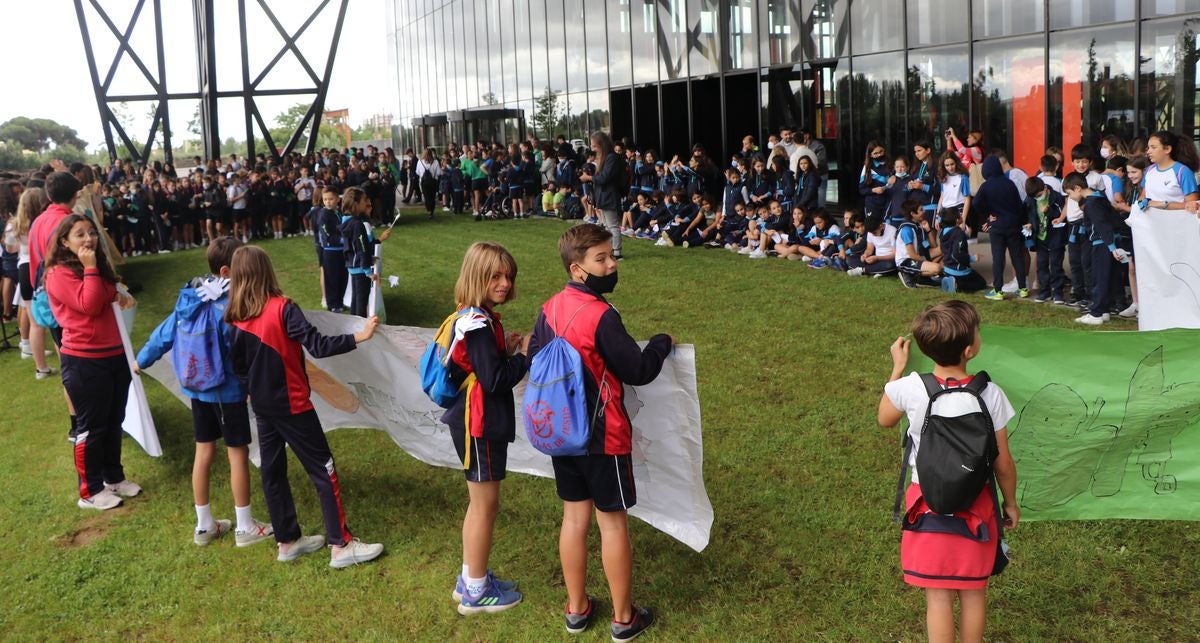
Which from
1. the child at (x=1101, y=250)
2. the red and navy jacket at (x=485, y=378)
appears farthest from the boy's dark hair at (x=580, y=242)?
the child at (x=1101, y=250)

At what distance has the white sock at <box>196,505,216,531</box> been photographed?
18.2 ft

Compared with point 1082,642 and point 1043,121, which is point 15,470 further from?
point 1043,121

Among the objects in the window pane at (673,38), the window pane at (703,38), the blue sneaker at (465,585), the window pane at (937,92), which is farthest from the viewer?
the window pane at (673,38)

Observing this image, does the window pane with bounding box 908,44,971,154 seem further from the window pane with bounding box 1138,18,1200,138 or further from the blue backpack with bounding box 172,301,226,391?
the blue backpack with bounding box 172,301,226,391

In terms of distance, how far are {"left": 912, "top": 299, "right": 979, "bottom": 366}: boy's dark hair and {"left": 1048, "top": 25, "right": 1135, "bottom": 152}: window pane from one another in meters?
11.6

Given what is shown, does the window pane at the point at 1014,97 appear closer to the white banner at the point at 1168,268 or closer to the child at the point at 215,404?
the white banner at the point at 1168,268

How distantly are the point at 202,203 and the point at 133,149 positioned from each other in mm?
13523

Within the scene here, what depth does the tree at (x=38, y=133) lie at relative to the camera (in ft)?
353

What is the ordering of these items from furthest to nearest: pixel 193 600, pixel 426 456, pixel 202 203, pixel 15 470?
pixel 202 203 < pixel 15 470 < pixel 426 456 < pixel 193 600

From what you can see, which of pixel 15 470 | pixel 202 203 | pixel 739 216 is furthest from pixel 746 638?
pixel 202 203

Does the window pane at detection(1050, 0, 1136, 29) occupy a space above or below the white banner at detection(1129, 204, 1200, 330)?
above

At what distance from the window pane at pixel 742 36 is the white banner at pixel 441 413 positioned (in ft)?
50.7

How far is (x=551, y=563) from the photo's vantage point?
16.7 feet

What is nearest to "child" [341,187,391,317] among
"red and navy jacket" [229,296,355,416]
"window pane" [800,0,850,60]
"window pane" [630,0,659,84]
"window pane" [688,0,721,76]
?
"red and navy jacket" [229,296,355,416]
